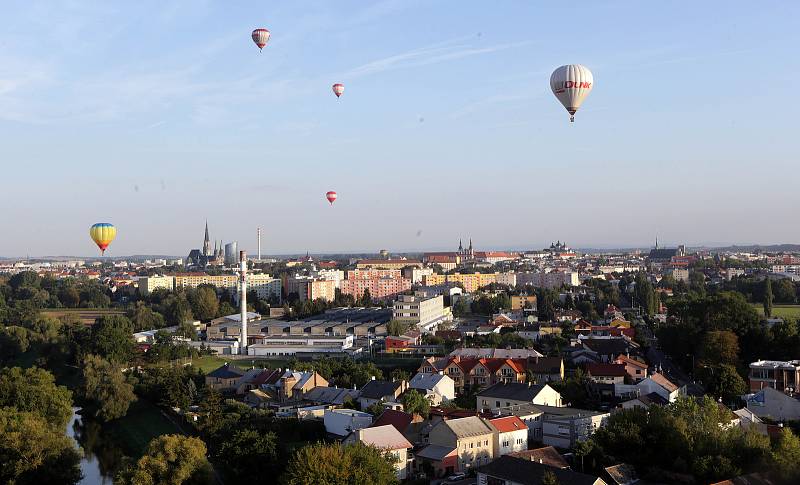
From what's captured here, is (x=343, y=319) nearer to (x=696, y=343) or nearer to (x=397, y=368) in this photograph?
(x=397, y=368)

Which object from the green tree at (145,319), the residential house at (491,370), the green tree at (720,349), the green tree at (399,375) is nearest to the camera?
the green tree at (399,375)

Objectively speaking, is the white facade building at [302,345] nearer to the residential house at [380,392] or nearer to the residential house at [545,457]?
the residential house at [380,392]

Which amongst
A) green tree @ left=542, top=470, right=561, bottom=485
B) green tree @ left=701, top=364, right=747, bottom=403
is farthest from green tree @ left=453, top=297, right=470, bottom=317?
green tree @ left=542, top=470, right=561, bottom=485

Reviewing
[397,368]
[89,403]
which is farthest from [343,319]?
[89,403]

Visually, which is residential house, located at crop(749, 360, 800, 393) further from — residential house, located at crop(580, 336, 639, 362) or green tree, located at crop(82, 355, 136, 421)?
green tree, located at crop(82, 355, 136, 421)

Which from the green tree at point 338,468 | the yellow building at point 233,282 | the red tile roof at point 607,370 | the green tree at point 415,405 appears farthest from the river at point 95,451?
the yellow building at point 233,282

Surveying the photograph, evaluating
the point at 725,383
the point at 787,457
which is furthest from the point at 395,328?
the point at 787,457
